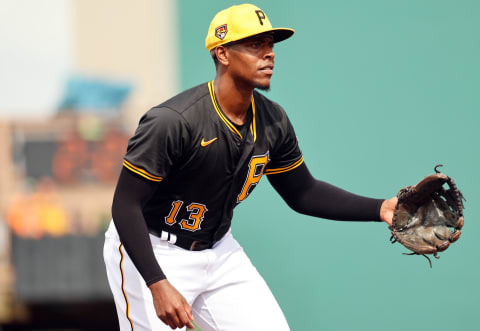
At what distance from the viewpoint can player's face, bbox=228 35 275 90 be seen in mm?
3025

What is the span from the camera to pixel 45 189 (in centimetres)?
872

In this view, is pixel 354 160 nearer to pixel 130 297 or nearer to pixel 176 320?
pixel 130 297

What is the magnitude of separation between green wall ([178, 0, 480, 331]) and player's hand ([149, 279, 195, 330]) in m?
3.67

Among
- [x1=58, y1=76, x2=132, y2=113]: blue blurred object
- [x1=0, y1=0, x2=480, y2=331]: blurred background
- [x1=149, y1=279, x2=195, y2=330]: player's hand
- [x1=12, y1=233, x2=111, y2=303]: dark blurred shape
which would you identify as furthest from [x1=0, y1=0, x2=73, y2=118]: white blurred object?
[x1=149, y1=279, x2=195, y2=330]: player's hand

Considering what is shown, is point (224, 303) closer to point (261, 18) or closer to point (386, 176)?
point (261, 18)

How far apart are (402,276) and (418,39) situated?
204 cm

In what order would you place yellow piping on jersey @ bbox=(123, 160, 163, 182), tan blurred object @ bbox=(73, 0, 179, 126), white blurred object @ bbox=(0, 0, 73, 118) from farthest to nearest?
white blurred object @ bbox=(0, 0, 73, 118) → tan blurred object @ bbox=(73, 0, 179, 126) → yellow piping on jersey @ bbox=(123, 160, 163, 182)

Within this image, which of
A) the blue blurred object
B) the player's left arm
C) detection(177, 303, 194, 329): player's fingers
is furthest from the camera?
the blue blurred object

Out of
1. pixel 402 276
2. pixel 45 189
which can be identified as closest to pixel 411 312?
pixel 402 276

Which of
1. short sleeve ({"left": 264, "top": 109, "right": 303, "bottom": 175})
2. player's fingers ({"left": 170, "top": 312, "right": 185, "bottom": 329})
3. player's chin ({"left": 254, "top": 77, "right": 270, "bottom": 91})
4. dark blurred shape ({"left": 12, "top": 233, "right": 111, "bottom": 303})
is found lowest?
dark blurred shape ({"left": 12, "top": 233, "right": 111, "bottom": 303})

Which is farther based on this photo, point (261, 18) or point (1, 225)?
point (1, 225)

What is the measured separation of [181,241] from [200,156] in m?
0.40

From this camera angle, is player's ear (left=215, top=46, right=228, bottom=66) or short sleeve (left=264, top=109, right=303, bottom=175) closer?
player's ear (left=215, top=46, right=228, bottom=66)

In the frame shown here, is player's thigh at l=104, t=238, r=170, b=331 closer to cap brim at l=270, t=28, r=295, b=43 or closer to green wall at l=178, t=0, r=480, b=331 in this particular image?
cap brim at l=270, t=28, r=295, b=43
